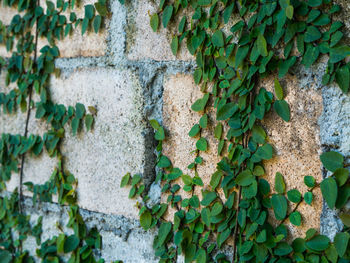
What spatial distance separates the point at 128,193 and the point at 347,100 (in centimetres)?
60

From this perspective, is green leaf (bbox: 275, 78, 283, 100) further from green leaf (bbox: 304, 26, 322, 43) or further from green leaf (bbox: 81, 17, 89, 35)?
green leaf (bbox: 81, 17, 89, 35)

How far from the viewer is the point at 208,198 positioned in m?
0.92

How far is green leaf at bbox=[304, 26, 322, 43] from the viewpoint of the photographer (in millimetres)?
751

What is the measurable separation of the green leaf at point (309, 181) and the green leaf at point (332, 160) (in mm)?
41

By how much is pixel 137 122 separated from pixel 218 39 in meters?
0.31

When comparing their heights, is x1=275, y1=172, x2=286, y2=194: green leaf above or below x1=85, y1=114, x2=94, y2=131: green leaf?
below

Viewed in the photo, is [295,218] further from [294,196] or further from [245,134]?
[245,134]

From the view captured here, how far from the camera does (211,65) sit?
2.96 ft

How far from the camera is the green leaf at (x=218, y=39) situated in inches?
34.6

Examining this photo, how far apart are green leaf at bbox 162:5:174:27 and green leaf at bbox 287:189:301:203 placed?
49cm

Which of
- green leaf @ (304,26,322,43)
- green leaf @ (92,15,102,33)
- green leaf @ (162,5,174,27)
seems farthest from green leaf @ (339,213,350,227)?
green leaf @ (92,15,102,33)

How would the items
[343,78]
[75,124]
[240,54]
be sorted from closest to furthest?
[343,78] < [240,54] < [75,124]

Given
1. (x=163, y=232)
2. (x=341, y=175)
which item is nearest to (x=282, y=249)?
(x=341, y=175)

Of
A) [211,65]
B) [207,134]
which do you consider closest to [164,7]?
[211,65]
